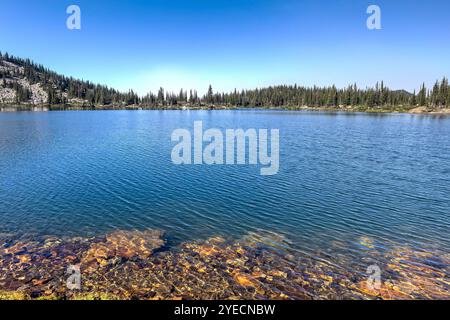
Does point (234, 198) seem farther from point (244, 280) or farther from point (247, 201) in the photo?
point (244, 280)

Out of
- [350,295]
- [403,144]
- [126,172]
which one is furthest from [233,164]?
[403,144]

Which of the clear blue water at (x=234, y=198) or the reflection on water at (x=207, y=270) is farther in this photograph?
the clear blue water at (x=234, y=198)

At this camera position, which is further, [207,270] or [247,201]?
[247,201]

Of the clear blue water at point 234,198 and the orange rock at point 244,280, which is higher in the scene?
the clear blue water at point 234,198

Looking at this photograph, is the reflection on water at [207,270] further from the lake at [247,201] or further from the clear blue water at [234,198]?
the clear blue water at [234,198]

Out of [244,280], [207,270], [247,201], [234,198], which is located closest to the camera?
[244,280]

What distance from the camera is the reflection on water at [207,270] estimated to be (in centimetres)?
1444

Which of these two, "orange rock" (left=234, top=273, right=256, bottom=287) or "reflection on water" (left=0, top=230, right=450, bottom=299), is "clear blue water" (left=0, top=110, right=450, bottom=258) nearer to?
"reflection on water" (left=0, top=230, right=450, bottom=299)

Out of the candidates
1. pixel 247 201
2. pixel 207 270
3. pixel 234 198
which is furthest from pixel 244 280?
pixel 234 198

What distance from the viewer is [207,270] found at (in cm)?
1658

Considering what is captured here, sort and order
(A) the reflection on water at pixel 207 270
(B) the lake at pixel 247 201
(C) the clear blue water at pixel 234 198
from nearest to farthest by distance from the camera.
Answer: (A) the reflection on water at pixel 207 270
(B) the lake at pixel 247 201
(C) the clear blue water at pixel 234 198

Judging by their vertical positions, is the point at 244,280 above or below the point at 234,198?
below

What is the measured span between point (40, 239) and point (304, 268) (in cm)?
1932

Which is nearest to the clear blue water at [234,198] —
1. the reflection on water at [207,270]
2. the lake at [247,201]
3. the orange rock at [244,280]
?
the lake at [247,201]
